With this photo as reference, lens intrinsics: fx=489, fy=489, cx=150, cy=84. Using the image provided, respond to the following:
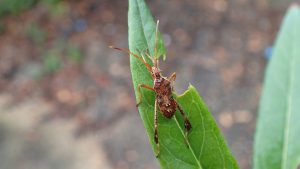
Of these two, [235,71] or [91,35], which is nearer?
[235,71]

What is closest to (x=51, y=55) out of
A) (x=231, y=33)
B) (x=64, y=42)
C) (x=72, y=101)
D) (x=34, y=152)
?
(x=64, y=42)

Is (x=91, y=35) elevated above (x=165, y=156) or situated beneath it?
elevated above

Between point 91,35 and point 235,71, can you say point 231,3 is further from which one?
point 91,35

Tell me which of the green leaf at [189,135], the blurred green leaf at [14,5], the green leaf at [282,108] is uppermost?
the blurred green leaf at [14,5]

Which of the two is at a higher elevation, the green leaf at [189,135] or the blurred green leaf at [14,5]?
the blurred green leaf at [14,5]

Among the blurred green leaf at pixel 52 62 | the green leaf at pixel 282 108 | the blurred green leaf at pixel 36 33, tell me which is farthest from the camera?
the blurred green leaf at pixel 36 33

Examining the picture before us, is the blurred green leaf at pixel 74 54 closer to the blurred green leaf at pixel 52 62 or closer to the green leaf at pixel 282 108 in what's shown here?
the blurred green leaf at pixel 52 62

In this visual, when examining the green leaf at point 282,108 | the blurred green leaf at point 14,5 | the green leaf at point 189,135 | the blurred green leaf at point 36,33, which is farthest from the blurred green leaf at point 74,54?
the green leaf at point 189,135
